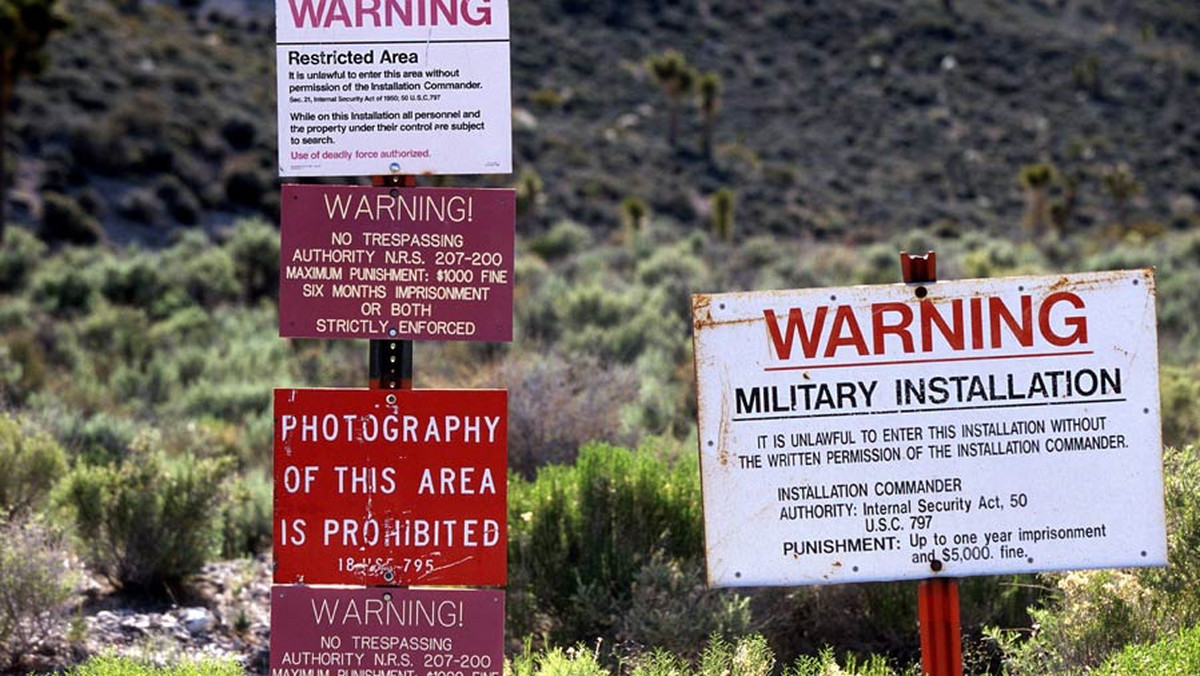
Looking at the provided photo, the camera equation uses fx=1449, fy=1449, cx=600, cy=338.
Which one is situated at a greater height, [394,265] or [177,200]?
[177,200]

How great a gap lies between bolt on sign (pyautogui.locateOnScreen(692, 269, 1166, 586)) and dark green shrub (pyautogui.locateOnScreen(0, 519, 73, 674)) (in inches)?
129

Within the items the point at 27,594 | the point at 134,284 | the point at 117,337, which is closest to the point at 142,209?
the point at 134,284

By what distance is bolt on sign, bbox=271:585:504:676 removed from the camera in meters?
4.62

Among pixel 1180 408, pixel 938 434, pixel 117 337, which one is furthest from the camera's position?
pixel 117 337

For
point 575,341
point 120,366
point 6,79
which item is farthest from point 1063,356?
point 6,79

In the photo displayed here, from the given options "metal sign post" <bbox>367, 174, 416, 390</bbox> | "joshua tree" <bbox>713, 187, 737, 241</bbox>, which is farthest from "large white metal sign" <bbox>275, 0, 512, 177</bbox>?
"joshua tree" <bbox>713, 187, 737, 241</bbox>

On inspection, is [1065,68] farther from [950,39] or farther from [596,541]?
[596,541]

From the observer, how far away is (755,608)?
6.43 m

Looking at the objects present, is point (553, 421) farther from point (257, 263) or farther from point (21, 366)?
point (257, 263)

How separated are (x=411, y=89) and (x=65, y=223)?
26.7 meters

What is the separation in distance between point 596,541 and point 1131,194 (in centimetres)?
3941

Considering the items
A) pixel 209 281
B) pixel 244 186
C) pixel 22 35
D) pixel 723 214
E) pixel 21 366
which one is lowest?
pixel 21 366

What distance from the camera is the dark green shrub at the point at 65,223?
2934 centimetres

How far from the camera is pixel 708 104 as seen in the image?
46750mm
